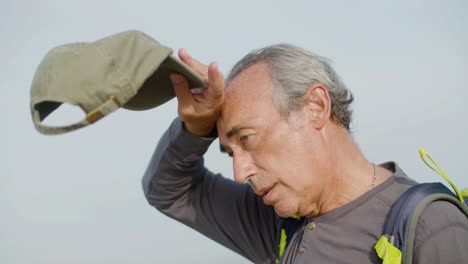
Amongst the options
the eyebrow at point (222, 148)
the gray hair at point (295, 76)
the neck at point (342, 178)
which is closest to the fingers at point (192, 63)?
the gray hair at point (295, 76)

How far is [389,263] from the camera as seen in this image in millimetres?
1811

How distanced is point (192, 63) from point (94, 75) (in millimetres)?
763

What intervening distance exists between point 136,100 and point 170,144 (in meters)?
0.76

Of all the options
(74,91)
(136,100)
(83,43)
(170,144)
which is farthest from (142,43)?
(170,144)

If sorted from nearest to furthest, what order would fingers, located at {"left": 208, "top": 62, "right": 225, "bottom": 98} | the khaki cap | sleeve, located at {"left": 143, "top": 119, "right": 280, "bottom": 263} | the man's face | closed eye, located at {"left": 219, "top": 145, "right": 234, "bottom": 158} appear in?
the khaki cap
fingers, located at {"left": 208, "top": 62, "right": 225, "bottom": 98}
the man's face
closed eye, located at {"left": 219, "top": 145, "right": 234, "bottom": 158}
sleeve, located at {"left": 143, "top": 119, "right": 280, "bottom": 263}

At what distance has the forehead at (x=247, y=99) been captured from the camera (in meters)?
2.39

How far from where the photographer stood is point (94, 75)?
1656mm

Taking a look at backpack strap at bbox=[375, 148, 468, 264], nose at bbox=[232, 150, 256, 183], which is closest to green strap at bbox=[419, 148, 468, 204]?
backpack strap at bbox=[375, 148, 468, 264]

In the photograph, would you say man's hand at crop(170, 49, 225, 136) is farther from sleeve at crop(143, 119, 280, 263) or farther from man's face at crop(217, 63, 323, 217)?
sleeve at crop(143, 119, 280, 263)

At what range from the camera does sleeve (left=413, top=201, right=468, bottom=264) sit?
5.88 feet

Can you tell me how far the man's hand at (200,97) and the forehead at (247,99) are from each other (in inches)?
2.7

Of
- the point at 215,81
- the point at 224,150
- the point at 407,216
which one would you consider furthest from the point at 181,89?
the point at 407,216

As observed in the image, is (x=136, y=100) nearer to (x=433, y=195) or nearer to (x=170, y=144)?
(x=170, y=144)

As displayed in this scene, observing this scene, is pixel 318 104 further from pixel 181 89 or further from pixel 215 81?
pixel 181 89
